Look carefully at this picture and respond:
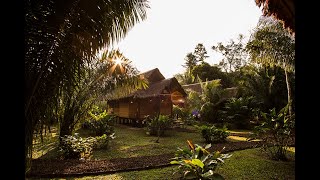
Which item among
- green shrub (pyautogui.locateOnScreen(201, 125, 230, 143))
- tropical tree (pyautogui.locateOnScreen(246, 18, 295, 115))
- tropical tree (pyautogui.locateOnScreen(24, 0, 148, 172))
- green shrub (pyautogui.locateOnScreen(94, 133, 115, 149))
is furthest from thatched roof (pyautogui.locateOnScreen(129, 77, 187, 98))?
tropical tree (pyautogui.locateOnScreen(24, 0, 148, 172))

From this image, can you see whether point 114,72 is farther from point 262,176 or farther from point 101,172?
point 262,176

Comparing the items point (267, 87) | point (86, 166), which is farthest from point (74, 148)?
point (267, 87)

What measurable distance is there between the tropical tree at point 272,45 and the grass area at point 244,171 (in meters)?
Answer: 5.52

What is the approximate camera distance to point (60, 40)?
288cm

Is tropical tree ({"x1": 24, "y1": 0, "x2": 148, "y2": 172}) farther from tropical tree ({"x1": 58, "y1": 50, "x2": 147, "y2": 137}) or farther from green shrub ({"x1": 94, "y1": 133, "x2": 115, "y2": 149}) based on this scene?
green shrub ({"x1": 94, "y1": 133, "x2": 115, "y2": 149})

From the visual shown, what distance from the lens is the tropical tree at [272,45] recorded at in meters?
12.6

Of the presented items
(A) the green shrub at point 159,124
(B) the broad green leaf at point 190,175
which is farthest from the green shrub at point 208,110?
(B) the broad green leaf at point 190,175

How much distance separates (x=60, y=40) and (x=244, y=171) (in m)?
6.44

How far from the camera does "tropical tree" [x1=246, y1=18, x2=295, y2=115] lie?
12594 millimetres

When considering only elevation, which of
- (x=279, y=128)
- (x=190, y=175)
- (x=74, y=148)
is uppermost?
(x=279, y=128)

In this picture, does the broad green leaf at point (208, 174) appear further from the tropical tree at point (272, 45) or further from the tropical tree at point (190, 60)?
the tropical tree at point (190, 60)

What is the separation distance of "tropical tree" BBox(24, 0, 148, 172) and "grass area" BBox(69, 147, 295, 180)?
4.10m

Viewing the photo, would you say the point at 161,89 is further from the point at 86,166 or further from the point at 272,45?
the point at 86,166

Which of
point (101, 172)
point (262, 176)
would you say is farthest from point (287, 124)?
point (101, 172)
